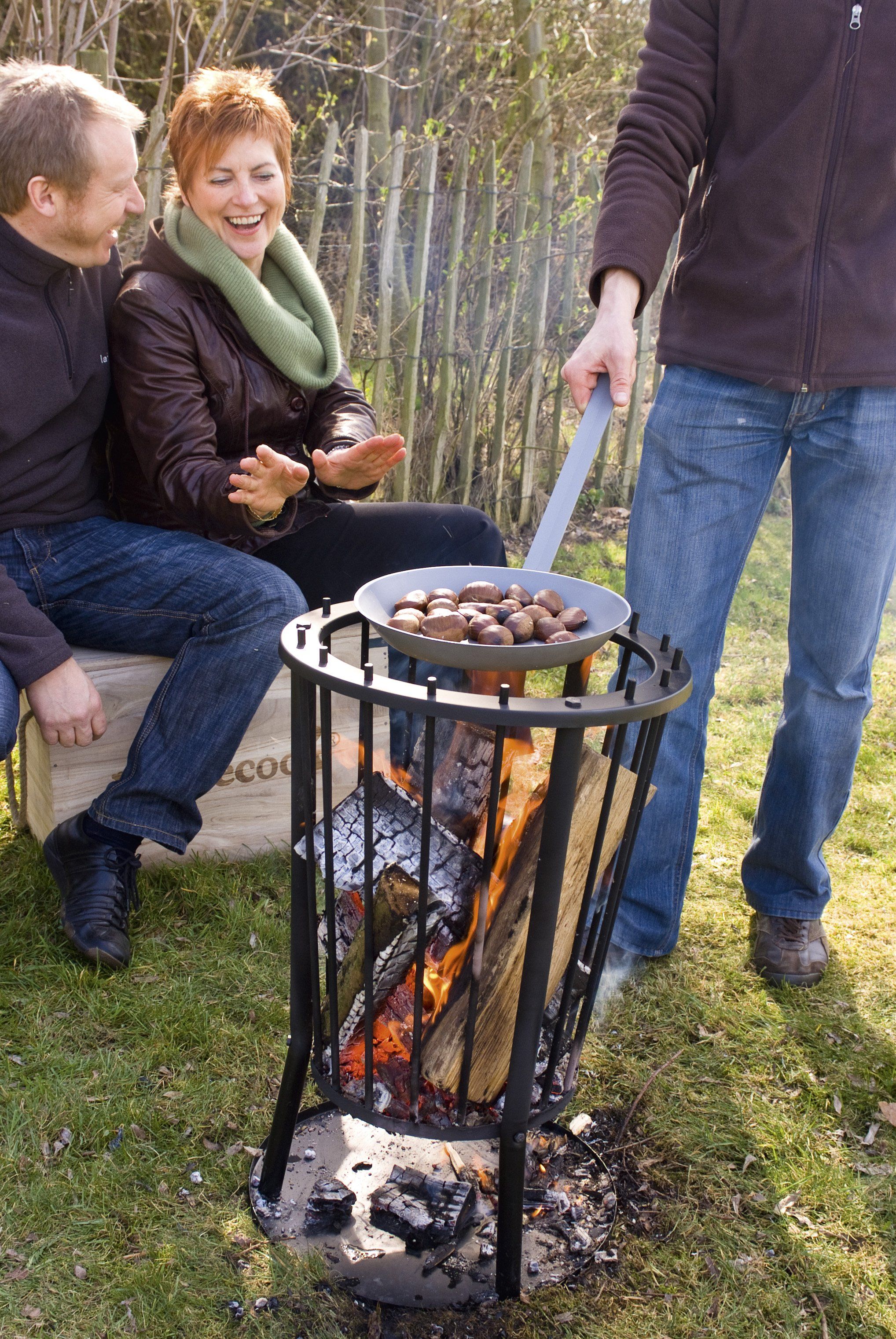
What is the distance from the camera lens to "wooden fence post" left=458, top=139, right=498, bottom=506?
498cm

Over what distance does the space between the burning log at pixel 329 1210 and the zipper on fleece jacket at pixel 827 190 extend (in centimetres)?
175

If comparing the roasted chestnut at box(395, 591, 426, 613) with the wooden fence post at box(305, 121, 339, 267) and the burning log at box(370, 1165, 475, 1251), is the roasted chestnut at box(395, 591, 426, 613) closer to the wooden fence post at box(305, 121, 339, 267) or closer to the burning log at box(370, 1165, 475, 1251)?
the burning log at box(370, 1165, 475, 1251)

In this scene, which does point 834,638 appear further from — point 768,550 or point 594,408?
point 768,550

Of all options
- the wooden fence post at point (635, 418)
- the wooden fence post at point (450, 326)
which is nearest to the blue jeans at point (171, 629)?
the wooden fence post at point (450, 326)

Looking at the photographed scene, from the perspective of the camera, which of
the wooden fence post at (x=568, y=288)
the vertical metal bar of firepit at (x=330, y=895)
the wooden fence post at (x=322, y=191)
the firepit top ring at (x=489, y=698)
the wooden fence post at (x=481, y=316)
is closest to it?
the firepit top ring at (x=489, y=698)

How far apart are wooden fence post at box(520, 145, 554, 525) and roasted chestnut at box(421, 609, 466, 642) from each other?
440 cm

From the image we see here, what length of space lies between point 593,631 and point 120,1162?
131cm

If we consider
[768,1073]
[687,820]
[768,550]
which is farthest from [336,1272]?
[768,550]

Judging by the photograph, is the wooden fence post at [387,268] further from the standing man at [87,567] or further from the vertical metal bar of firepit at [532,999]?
the vertical metal bar of firepit at [532,999]

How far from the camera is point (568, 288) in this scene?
5.53 meters

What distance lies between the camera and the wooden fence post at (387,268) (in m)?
4.45

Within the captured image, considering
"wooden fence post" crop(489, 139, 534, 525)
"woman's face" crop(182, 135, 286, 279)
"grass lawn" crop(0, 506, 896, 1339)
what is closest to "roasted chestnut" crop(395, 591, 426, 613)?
"grass lawn" crop(0, 506, 896, 1339)

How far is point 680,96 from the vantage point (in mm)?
1929

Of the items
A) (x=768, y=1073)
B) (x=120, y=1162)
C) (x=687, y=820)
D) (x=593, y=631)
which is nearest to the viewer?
(x=593, y=631)
